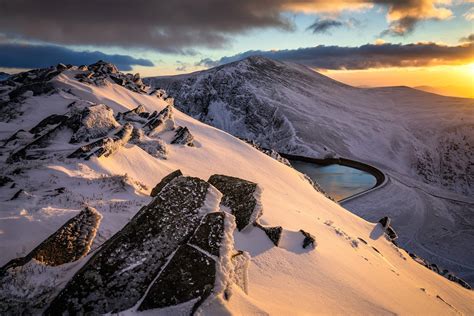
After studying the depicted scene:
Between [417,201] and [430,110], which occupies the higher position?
[430,110]

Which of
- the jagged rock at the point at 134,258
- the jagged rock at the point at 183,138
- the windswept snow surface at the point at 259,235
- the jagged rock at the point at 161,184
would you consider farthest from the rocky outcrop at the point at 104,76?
the jagged rock at the point at 134,258

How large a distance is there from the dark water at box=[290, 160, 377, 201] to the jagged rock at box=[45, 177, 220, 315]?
3864 centimetres

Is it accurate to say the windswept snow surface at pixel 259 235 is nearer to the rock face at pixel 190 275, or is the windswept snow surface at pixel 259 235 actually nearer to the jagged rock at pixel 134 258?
the rock face at pixel 190 275

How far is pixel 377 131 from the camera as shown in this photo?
9019 centimetres

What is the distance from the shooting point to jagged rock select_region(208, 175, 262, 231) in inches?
394

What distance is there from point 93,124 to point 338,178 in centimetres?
4720

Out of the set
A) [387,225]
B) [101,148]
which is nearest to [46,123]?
[101,148]

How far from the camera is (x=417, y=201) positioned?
4472 centimetres

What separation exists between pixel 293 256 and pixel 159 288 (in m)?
5.82

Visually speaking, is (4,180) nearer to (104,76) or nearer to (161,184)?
(161,184)

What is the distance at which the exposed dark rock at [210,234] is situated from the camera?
605 centimetres

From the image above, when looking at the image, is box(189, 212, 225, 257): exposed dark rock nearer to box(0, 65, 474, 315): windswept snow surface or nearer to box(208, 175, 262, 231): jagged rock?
box(0, 65, 474, 315): windswept snow surface

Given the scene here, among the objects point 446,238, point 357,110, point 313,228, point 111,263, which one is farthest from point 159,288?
point 357,110

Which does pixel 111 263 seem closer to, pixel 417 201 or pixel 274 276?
pixel 274 276
